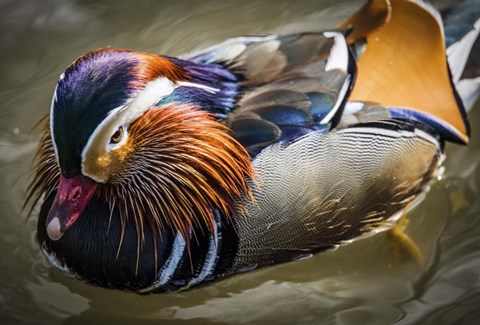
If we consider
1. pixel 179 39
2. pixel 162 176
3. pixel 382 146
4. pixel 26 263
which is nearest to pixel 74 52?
pixel 179 39

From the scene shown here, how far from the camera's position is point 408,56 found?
2.99 metres

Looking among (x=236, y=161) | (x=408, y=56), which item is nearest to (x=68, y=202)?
(x=236, y=161)

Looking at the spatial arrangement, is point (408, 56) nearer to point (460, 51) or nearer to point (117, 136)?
point (460, 51)

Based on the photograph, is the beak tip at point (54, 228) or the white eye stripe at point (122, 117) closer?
the white eye stripe at point (122, 117)

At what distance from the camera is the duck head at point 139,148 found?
2416 mm

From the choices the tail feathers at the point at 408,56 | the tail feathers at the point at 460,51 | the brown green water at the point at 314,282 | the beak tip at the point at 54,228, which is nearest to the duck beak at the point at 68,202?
the beak tip at the point at 54,228

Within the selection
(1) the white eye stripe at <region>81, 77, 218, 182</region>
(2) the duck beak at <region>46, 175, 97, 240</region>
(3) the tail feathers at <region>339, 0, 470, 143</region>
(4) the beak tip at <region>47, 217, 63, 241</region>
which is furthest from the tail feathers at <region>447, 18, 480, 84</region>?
(4) the beak tip at <region>47, 217, 63, 241</region>

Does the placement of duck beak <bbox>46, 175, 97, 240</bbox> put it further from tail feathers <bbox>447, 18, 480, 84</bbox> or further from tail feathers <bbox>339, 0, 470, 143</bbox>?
tail feathers <bbox>447, 18, 480, 84</bbox>

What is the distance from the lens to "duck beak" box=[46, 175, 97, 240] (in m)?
2.55

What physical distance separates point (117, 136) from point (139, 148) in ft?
0.53

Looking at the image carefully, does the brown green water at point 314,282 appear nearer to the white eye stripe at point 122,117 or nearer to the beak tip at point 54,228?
the beak tip at point 54,228

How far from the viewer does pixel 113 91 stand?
2414mm

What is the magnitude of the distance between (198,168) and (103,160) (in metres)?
0.39

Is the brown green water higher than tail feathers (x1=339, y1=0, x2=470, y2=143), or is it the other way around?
tail feathers (x1=339, y1=0, x2=470, y2=143)
